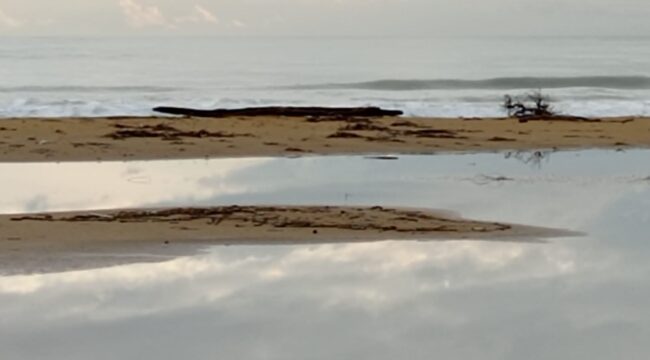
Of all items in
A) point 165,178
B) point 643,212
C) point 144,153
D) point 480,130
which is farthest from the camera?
point 480,130

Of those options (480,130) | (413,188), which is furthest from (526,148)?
(413,188)

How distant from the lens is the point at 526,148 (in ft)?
57.2

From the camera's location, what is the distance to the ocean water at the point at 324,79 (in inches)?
1086

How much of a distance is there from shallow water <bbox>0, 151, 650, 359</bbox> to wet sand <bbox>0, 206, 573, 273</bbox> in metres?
0.40

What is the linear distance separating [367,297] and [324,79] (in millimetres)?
34011

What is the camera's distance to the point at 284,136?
18.4 metres

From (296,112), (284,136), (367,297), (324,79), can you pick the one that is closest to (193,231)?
(367,297)

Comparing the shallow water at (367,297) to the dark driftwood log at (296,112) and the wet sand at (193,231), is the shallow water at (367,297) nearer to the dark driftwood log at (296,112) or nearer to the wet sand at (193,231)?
the wet sand at (193,231)

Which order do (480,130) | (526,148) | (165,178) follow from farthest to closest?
(480,130) < (526,148) < (165,178)

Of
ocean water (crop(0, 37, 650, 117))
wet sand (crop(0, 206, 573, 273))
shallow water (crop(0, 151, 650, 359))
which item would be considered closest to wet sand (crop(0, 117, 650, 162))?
ocean water (crop(0, 37, 650, 117))

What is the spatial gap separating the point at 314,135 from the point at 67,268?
33.2 feet

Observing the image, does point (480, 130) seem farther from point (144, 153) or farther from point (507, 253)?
point (507, 253)

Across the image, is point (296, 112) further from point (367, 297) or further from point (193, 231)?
point (367, 297)

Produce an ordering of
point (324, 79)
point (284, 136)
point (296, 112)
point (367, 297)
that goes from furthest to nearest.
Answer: point (324, 79) < point (296, 112) < point (284, 136) < point (367, 297)
